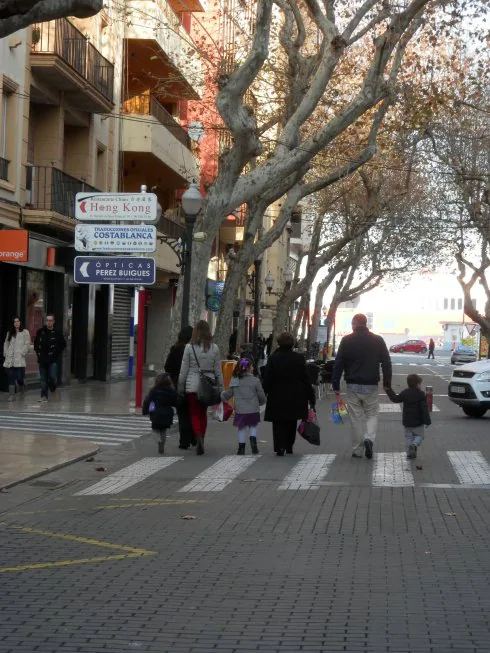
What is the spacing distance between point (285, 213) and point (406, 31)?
1025 centimetres

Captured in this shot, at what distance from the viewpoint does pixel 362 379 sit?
15.6 metres

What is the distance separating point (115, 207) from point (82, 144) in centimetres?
1093

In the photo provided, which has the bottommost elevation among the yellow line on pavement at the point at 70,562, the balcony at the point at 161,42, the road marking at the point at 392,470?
the yellow line on pavement at the point at 70,562

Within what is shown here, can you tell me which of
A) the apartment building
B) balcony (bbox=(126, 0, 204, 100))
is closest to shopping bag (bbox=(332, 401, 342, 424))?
the apartment building

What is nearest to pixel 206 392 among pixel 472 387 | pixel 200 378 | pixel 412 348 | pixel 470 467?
pixel 200 378

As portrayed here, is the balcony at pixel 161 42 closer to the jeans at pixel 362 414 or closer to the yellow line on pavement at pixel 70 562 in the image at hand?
the jeans at pixel 362 414

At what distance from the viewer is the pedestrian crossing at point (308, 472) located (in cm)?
1288

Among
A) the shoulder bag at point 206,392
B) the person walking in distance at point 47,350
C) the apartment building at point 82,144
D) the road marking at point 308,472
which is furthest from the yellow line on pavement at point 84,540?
the apartment building at point 82,144

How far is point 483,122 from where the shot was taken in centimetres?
4172

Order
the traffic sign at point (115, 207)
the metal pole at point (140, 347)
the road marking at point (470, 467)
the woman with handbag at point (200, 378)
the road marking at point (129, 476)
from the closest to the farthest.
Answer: the road marking at point (129, 476) → the road marking at point (470, 467) → the woman with handbag at point (200, 378) → the traffic sign at point (115, 207) → the metal pole at point (140, 347)

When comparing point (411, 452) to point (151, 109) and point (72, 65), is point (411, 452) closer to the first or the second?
point (72, 65)

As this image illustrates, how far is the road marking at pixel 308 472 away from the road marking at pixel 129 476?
1.65 m

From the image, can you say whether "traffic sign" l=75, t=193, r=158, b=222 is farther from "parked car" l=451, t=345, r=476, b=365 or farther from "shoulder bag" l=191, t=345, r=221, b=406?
"parked car" l=451, t=345, r=476, b=365

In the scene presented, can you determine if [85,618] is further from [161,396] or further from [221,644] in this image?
[161,396]
